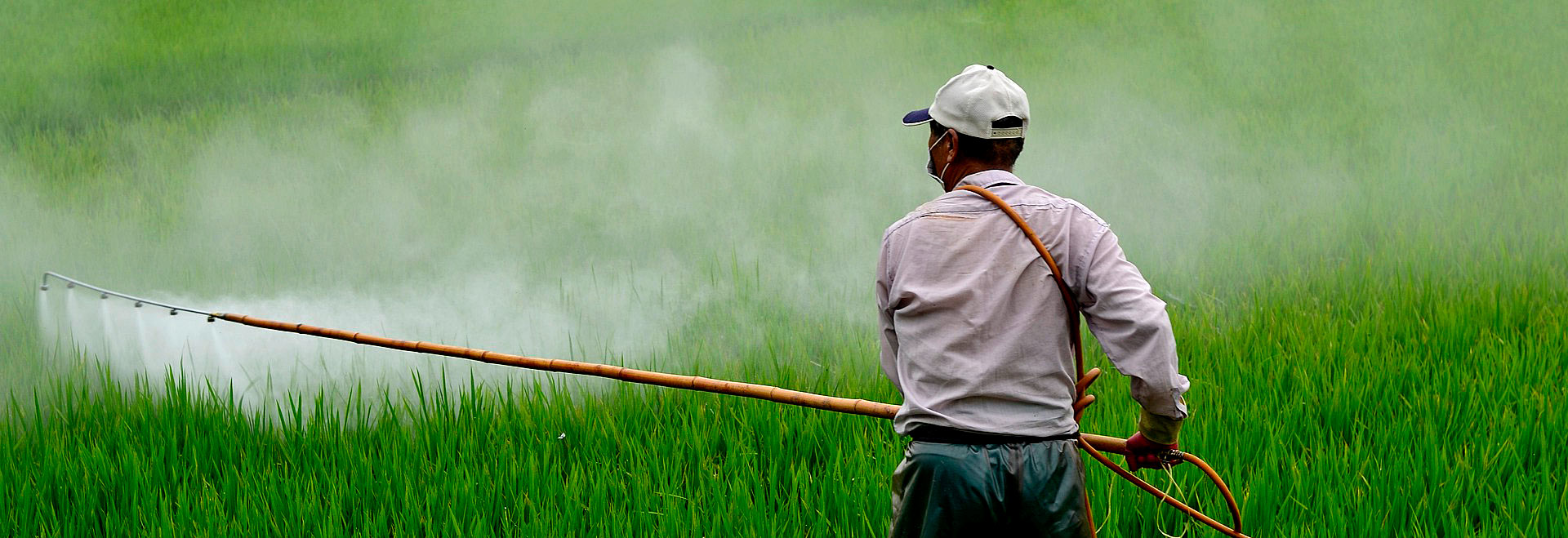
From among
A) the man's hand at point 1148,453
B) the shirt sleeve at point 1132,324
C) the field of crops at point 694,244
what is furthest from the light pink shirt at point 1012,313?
the field of crops at point 694,244

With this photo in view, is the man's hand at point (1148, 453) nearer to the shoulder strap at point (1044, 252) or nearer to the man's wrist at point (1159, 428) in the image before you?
the man's wrist at point (1159, 428)

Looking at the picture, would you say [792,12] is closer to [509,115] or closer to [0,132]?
[509,115]

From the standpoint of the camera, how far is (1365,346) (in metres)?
4.11

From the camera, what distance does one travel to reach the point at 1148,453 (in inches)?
75.0

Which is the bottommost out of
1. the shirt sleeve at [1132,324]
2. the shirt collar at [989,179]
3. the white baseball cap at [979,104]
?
the shirt sleeve at [1132,324]

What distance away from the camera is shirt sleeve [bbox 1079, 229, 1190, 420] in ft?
5.53

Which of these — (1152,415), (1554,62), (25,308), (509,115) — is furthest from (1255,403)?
(1554,62)

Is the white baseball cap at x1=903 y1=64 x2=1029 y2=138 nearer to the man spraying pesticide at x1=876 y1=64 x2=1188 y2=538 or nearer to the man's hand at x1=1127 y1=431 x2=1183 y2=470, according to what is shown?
the man spraying pesticide at x1=876 y1=64 x2=1188 y2=538

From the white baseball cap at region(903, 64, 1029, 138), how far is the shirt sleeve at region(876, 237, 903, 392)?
0.22 m

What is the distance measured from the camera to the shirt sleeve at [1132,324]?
5.53 ft

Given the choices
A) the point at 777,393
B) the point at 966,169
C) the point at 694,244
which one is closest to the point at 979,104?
the point at 966,169

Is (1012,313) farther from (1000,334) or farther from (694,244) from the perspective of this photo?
(694,244)

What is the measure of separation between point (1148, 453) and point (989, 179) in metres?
0.54

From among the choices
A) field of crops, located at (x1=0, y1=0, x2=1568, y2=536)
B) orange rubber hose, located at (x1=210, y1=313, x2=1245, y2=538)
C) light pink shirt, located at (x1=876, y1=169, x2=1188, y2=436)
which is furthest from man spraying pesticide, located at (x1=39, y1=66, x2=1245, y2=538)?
field of crops, located at (x1=0, y1=0, x2=1568, y2=536)
